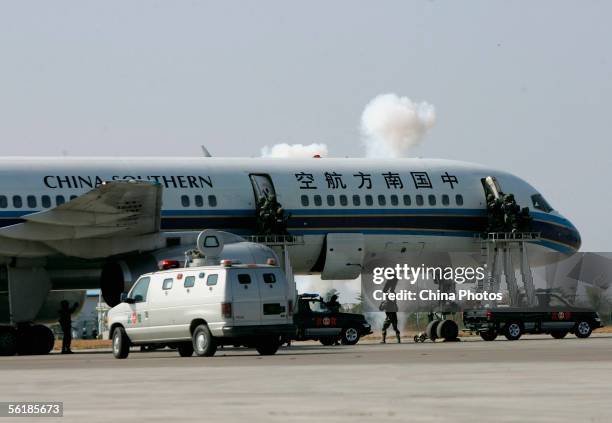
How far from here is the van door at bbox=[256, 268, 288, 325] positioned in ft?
102

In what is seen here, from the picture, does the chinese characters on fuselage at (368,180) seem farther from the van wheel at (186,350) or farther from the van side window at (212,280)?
the van side window at (212,280)

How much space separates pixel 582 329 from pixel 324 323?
8.20 meters

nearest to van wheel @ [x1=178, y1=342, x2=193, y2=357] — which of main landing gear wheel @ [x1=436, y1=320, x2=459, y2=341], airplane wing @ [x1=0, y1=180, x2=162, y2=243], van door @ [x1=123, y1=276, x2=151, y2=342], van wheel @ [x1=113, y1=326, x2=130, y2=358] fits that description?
van door @ [x1=123, y1=276, x2=151, y2=342]

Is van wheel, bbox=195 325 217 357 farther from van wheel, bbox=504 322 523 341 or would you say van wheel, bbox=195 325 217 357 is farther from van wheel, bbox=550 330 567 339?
van wheel, bbox=550 330 567 339

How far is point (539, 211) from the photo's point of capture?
47719 millimetres

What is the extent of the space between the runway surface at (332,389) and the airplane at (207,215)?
1252 cm

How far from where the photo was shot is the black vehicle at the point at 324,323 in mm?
41844

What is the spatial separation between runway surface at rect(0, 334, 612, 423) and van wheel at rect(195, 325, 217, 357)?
9.40 feet

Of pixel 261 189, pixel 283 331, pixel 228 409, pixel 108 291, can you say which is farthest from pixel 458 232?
pixel 228 409

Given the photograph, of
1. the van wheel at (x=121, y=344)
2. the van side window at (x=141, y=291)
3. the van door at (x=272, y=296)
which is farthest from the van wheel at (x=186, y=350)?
the van door at (x=272, y=296)

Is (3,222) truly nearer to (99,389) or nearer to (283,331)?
(283,331)

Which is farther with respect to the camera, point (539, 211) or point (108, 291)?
point (539, 211)

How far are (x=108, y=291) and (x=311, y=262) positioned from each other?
25.8 ft

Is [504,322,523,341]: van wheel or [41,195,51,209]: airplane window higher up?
[41,195,51,209]: airplane window
